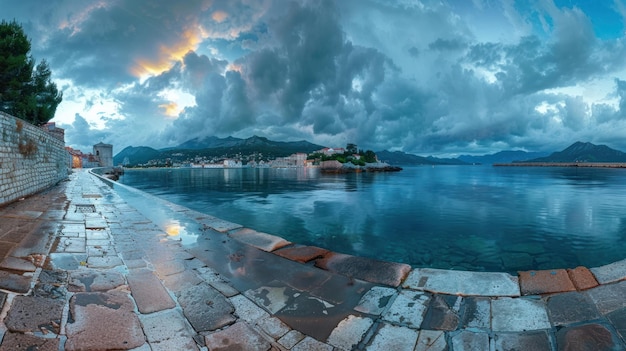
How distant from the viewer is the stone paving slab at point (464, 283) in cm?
394

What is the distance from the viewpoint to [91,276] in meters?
4.26

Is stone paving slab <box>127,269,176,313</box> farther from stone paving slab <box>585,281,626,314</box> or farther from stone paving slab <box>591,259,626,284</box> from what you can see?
stone paving slab <box>591,259,626,284</box>

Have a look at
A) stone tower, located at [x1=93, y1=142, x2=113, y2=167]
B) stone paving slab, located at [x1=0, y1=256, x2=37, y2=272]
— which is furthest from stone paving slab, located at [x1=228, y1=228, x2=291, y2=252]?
stone tower, located at [x1=93, y1=142, x2=113, y2=167]

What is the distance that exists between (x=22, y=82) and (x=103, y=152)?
3388 inches

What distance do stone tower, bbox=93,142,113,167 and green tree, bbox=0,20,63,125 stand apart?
80184 mm

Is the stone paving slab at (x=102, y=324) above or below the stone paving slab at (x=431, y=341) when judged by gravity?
above

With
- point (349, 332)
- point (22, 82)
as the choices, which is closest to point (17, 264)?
point (349, 332)

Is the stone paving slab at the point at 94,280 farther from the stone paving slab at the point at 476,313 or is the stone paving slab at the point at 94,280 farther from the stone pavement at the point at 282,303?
the stone paving slab at the point at 476,313

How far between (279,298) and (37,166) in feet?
54.1

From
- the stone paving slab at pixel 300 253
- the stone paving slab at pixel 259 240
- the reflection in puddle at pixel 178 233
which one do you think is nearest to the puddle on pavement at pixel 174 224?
the reflection in puddle at pixel 178 233

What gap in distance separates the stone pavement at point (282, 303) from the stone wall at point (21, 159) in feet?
20.2

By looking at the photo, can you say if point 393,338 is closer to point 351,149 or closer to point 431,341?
point 431,341

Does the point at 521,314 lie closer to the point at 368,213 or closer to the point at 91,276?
the point at 91,276

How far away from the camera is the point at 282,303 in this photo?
12.8 ft
